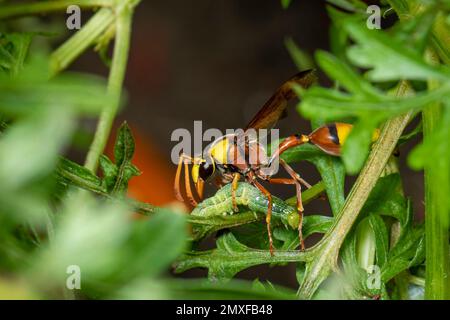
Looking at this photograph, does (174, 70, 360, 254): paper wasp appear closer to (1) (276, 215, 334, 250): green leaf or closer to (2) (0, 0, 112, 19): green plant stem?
(1) (276, 215, 334, 250): green leaf

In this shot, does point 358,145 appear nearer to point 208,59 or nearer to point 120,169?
point 120,169

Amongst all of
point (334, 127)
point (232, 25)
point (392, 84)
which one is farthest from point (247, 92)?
point (334, 127)

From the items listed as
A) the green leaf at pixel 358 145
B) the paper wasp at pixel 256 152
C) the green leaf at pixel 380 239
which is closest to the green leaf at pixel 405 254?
the green leaf at pixel 380 239

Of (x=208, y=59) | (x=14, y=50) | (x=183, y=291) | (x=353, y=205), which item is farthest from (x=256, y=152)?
(x=208, y=59)

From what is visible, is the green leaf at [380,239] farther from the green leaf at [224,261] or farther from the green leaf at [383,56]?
the green leaf at [383,56]

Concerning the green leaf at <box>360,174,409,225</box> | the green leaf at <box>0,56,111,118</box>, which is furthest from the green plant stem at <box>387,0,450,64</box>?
the green leaf at <box>0,56,111,118</box>

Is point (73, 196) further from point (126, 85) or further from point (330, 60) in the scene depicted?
point (126, 85)
